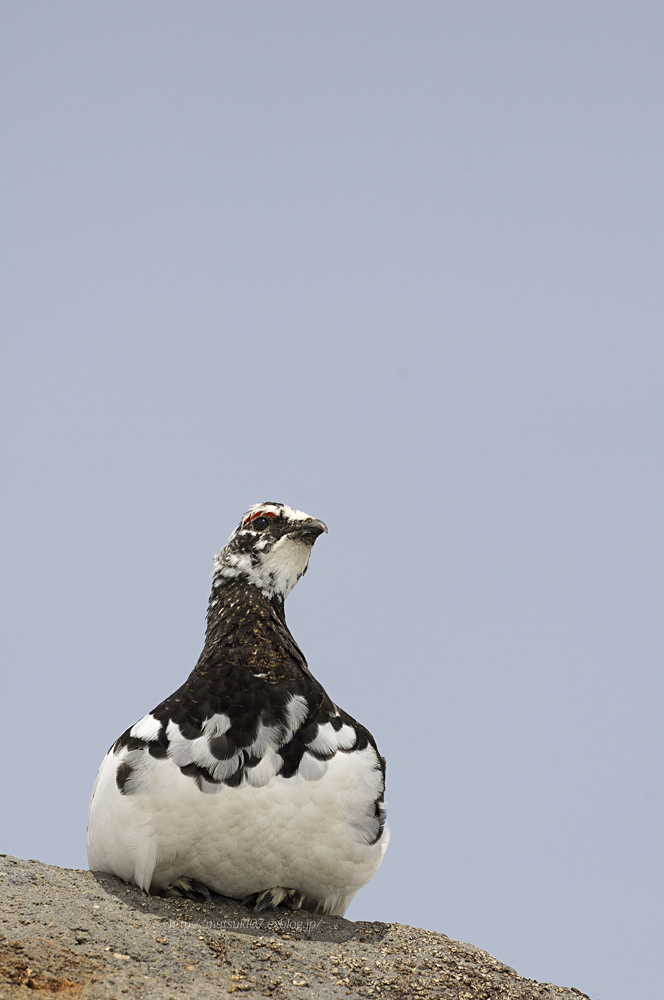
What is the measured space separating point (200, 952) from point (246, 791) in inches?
44.7

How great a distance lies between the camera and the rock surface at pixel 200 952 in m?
5.84

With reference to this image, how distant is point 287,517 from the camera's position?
8.62 metres

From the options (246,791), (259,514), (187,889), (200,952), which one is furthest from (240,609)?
(200,952)

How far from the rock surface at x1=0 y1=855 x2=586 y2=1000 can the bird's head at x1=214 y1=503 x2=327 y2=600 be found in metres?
2.58

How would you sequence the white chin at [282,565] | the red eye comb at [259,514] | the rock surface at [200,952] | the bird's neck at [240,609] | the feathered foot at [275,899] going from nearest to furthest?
the rock surface at [200,952], the feathered foot at [275,899], the bird's neck at [240,609], the white chin at [282,565], the red eye comb at [259,514]

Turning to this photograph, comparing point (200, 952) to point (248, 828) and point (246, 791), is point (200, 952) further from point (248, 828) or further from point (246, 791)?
point (246, 791)

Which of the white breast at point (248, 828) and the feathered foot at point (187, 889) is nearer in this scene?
the white breast at point (248, 828)

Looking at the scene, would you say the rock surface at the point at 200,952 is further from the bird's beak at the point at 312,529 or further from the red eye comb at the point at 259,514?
the red eye comb at the point at 259,514

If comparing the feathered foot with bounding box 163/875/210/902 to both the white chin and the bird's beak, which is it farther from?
the bird's beak

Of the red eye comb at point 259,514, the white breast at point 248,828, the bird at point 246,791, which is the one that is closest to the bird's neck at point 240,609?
the bird at point 246,791

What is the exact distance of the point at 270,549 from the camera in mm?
8484

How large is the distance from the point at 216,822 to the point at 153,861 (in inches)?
24.9

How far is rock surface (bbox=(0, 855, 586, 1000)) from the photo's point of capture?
5844 millimetres

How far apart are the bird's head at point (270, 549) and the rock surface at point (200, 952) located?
258 centimetres
